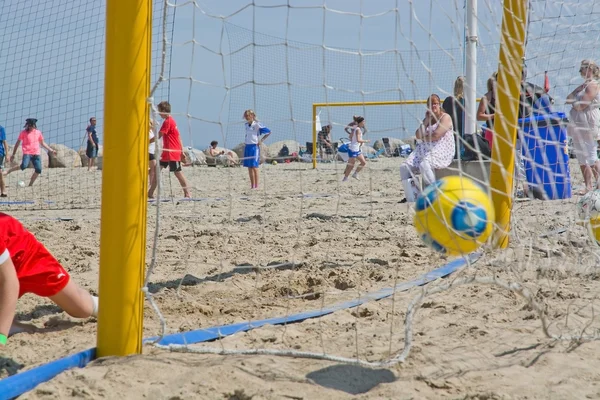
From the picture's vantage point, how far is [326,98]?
10.1 ft

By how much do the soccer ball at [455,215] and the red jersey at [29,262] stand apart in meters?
1.70

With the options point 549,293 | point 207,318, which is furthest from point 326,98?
point 549,293

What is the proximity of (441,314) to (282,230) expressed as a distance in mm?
2813

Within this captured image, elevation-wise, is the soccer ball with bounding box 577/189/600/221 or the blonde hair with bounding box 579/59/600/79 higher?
the blonde hair with bounding box 579/59/600/79

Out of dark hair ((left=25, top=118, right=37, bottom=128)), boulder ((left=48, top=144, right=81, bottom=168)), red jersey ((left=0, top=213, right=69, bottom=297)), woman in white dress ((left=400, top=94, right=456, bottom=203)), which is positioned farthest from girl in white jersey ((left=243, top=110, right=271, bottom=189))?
boulder ((left=48, top=144, right=81, bottom=168))

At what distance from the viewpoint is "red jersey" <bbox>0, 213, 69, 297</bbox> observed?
3043 mm

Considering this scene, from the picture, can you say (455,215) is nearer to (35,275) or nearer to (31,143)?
(35,275)

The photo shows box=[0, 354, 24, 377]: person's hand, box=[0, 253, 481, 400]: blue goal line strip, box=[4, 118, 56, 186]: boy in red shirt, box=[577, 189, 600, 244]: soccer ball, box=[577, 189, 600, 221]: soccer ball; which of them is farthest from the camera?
box=[4, 118, 56, 186]: boy in red shirt

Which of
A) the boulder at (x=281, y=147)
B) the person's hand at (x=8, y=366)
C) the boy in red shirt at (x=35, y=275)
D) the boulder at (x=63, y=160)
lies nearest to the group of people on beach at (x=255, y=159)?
the boy in red shirt at (x=35, y=275)

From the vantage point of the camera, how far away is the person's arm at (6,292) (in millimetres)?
2740

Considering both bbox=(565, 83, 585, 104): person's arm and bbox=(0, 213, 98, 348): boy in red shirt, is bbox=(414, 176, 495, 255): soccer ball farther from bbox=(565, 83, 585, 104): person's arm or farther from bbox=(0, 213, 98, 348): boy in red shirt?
bbox=(565, 83, 585, 104): person's arm

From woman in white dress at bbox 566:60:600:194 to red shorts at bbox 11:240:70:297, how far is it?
10.4 ft

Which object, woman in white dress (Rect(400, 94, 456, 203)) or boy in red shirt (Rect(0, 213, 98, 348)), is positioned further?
woman in white dress (Rect(400, 94, 456, 203))

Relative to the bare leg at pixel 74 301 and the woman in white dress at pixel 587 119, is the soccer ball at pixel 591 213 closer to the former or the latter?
the woman in white dress at pixel 587 119
